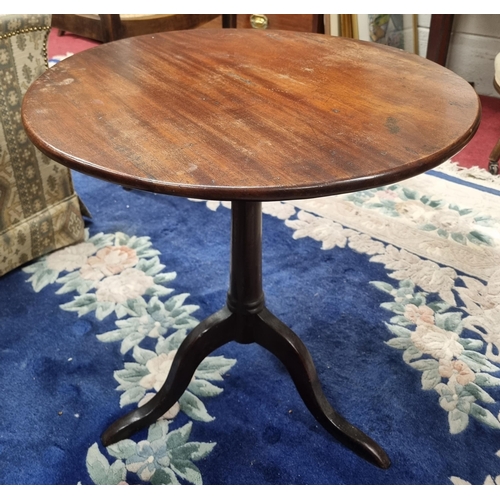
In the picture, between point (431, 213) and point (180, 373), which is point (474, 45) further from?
point (180, 373)

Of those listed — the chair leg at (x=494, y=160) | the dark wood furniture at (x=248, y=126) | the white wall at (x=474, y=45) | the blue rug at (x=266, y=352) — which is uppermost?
the dark wood furniture at (x=248, y=126)

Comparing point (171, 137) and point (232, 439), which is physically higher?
point (171, 137)

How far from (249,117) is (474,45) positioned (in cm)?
180

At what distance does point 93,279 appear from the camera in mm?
1260

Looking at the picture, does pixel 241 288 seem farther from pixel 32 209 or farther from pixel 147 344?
pixel 32 209

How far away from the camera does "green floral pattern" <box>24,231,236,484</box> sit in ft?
2.87

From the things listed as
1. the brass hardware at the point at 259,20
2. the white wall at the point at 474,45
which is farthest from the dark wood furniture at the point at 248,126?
the brass hardware at the point at 259,20

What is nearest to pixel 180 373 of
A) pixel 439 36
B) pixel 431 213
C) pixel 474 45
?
pixel 431 213

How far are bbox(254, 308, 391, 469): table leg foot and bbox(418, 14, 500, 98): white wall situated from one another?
1.68 metres

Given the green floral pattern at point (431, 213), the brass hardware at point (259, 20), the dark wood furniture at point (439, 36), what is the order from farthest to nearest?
the brass hardware at point (259, 20) < the dark wood furniture at point (439, 36) < the green floral pattern at point (431, 213)

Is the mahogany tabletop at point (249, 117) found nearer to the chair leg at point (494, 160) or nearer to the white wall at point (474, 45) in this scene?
the chair leg at point (494, 160)

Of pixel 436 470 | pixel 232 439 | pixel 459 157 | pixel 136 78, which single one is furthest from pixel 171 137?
pixel 459 157

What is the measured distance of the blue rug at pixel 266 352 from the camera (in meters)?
0.88
